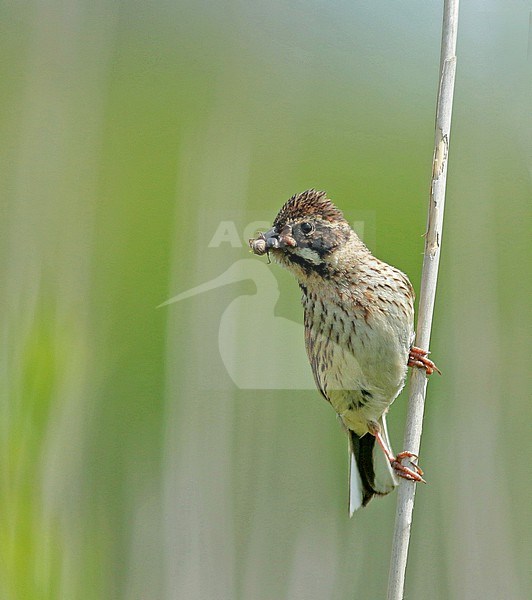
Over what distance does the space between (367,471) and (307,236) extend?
0.36m

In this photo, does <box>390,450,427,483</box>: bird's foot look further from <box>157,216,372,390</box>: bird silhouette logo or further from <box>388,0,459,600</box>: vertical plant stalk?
<box>157,216,372,390</box>: bird silhouette logo

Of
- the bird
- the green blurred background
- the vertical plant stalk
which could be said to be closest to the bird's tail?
the bird

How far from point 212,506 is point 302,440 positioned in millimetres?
211

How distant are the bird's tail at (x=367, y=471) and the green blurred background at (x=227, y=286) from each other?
25cm

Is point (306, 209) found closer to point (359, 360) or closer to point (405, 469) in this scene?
point (359, 360)

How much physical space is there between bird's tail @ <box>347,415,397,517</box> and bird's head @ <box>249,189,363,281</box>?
0.87ft

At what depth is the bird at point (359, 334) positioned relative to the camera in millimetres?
903

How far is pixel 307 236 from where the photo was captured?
2.81ft

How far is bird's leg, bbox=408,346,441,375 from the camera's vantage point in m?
0.91

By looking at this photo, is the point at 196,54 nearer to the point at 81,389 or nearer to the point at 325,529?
the point at 81,389

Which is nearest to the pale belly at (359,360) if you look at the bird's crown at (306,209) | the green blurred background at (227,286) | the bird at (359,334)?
the bird at (359,334)

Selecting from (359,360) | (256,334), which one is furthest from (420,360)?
(256,334)

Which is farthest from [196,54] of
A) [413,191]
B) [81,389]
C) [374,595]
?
[374,595]

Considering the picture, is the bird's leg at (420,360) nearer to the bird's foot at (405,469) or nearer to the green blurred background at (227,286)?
the bird's foot at (405,469)
